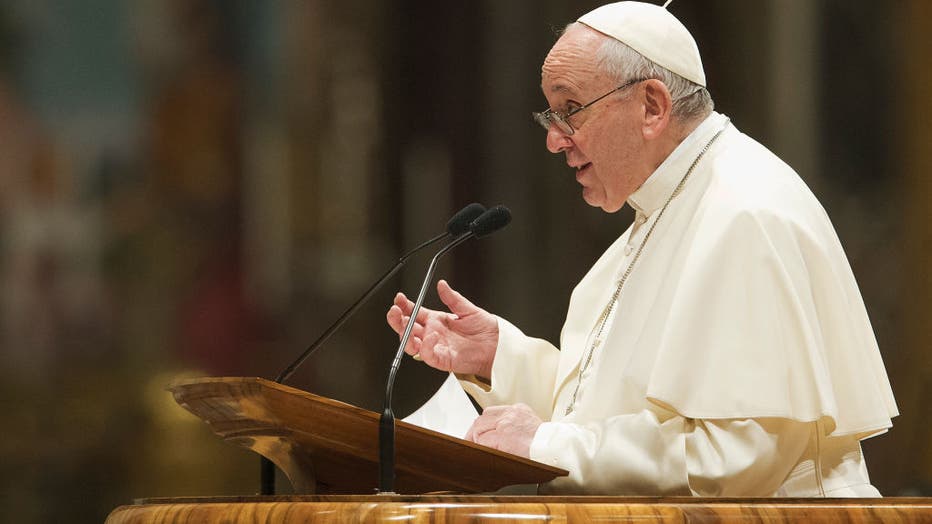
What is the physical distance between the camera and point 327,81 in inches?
228

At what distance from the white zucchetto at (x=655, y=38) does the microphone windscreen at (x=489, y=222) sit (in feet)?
2.18

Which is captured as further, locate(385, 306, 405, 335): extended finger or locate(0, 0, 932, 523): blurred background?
locate(0, 0, 932, 523): blurred background

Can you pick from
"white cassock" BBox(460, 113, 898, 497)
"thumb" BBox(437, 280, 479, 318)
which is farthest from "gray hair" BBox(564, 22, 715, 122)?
"thumb" BBox(437, 280, 479, 318)

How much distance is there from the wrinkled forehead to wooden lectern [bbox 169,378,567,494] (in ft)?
3.96

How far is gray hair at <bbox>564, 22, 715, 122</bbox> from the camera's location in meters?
3.23

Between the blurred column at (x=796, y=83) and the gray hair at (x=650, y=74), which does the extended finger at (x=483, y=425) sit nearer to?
the gray hair at (x=650, y=74)

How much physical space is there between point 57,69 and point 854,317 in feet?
12.9

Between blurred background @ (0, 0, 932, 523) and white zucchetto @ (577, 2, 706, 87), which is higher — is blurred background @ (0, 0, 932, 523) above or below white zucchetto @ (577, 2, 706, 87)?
below

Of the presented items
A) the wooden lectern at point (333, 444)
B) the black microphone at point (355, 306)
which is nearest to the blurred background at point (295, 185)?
the black microphone at point (355, 306)

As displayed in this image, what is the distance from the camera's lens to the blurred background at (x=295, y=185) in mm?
5312

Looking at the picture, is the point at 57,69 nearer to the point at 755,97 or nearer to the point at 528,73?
the point at 528,73

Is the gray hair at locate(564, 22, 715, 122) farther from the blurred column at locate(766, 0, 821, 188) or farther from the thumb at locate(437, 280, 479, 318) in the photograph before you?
the blurred column at locate(766, 0, 821, 188)

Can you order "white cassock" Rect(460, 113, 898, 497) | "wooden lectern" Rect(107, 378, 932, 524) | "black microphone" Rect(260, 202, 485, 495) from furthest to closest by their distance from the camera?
"black microphone" Rect(260, 202, 485, 495) < "white cassock" Rect(460, 113, 898, 497) < "wooden lectern" Rect(107, 378, 932, 524)

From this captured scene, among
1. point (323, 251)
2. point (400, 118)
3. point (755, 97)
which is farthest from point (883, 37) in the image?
point (323, 251)
